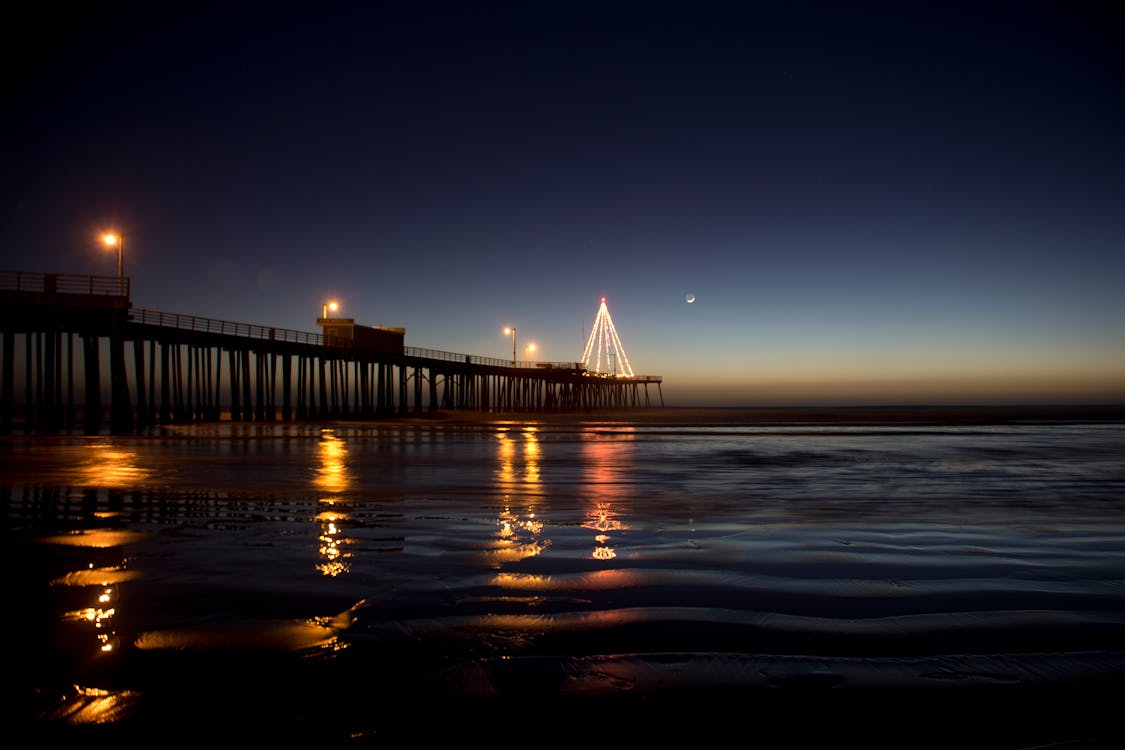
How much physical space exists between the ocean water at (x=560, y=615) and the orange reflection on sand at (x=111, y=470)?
1817 mm

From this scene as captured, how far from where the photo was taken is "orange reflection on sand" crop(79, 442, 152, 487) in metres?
11.2

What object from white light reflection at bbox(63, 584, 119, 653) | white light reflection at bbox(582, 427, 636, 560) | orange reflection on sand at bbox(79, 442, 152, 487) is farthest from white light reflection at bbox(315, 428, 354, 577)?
orange reflection on sand at bbox(79, 442, 152, 487)

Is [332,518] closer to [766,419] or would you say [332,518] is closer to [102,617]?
[102,617]

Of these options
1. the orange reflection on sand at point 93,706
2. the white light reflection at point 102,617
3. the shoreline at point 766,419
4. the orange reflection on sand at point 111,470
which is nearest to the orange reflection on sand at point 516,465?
the orange reflection on sand at point 111,470

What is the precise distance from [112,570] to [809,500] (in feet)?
25.6

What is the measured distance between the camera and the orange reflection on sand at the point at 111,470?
11.2 meters

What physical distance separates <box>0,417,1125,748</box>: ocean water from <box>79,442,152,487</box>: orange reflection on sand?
1817 mm

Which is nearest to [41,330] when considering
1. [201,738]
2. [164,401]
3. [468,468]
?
[164,401]

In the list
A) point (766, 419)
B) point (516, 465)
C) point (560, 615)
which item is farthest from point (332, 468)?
point (766, 419)

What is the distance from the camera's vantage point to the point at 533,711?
2.69 meters

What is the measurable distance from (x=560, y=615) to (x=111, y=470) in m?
12.3

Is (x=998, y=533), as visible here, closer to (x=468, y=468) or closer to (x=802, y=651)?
(x=802, y=651)

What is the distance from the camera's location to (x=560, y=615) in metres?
3.96

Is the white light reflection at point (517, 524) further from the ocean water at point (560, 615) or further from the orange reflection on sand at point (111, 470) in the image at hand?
the orange reflection on sand at point (111, 470)
